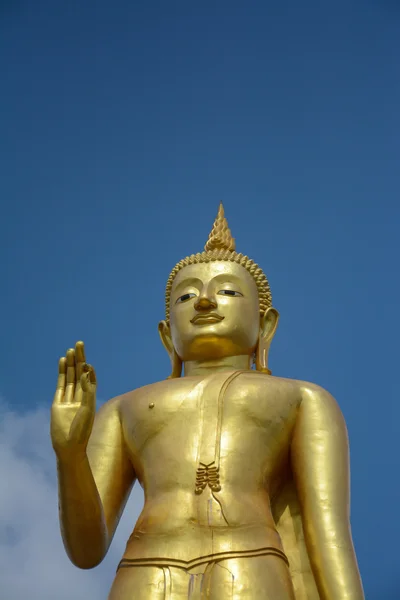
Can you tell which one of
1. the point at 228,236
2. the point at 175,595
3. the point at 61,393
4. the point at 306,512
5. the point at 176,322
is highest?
the point at 228,236

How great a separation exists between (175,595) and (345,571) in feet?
3.19

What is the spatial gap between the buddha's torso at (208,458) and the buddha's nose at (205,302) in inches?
21.5

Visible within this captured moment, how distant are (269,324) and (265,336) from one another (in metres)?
0.11

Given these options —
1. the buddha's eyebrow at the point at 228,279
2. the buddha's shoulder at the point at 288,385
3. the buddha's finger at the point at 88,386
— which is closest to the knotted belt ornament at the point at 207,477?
the buddha's shoulder at the point at 288,385

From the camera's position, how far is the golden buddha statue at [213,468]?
5246 mm

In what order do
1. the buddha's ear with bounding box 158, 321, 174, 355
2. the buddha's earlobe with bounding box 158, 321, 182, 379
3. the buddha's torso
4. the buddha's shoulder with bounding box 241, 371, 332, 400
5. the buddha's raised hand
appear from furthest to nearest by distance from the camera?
the buddha's ear with bounding box 158, 321, 174, 355 → the buddha's earlobe with bounding box 158, 321, 182, 379 → the buddha's shoulder with bounding box 241, 371, 332, 400 → the buddha's torso → the buddha's raised hand

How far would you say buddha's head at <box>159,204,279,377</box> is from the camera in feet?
21.7

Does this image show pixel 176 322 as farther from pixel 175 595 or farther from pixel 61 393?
pixel 175 595

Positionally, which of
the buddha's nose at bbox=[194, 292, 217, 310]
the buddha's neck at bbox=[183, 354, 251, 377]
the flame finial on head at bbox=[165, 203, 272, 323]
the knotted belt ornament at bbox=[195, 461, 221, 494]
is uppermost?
the flame finial on head at bbox=[165, 203, 272, 323]

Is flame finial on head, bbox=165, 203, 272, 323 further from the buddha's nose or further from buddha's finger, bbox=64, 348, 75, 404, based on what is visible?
buddha's finger, bbox=64, 348, 75, 404

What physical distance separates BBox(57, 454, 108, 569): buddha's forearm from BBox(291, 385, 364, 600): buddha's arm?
1.22 m

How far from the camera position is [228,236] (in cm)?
741

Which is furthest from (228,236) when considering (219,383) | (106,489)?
(106,489)

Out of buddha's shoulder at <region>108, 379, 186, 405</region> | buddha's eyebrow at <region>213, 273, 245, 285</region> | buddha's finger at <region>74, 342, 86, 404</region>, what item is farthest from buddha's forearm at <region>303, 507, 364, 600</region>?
buddha's eyebrow at <region>213, 273, 245, 285</region>
